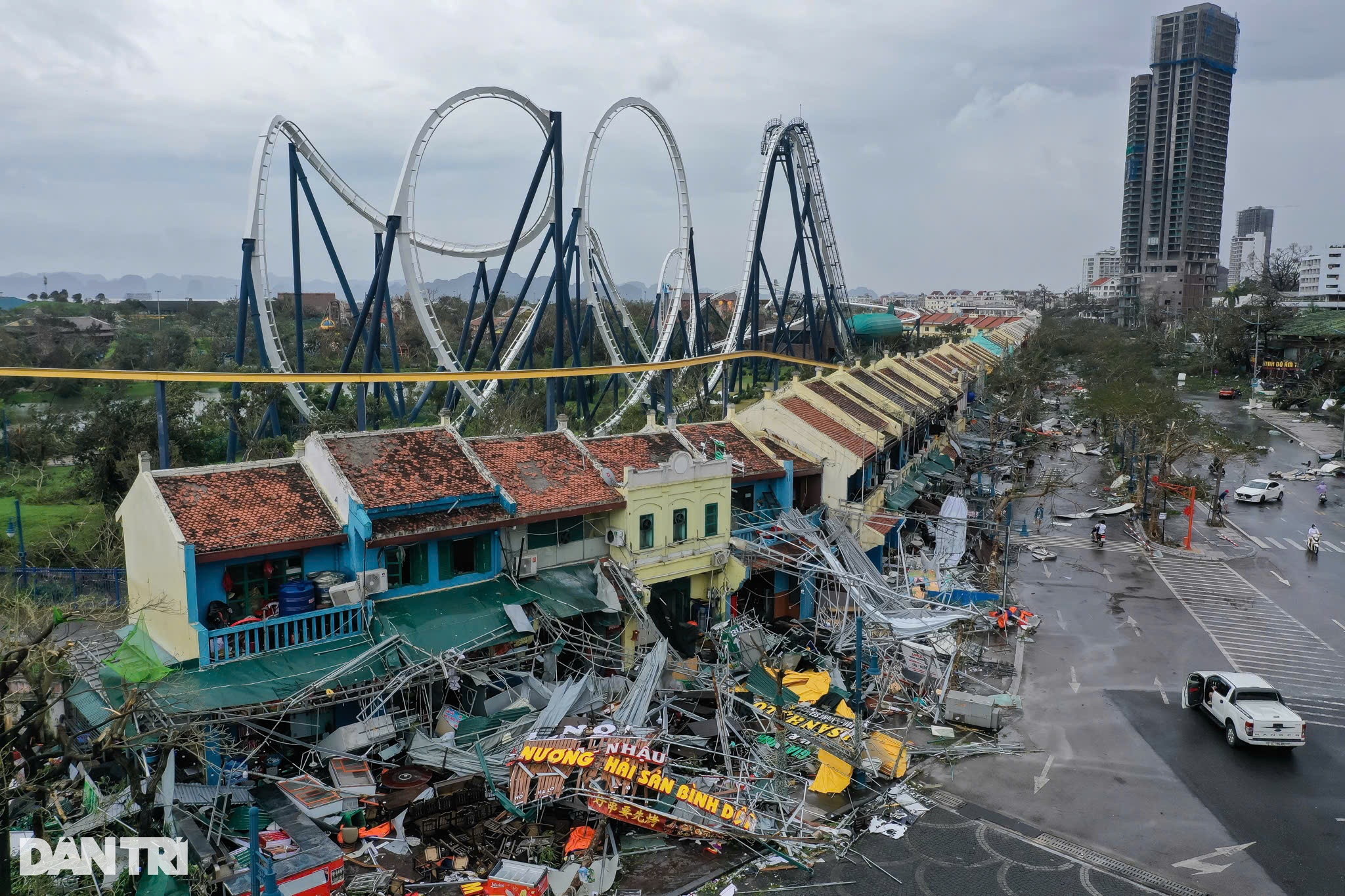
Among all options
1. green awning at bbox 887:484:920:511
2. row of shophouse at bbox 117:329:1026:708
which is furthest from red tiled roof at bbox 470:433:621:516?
green awning at bbox 887:484:920:511

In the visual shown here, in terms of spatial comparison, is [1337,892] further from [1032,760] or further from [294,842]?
[294,842]

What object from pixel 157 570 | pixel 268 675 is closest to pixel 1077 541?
pixel 268 675

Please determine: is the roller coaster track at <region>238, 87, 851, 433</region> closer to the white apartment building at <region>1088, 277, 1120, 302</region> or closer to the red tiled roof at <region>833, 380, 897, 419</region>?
the red tiled roof at <region>833, 380, 897, 419</region>

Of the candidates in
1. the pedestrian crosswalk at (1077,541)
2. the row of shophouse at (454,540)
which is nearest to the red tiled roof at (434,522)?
the row of shophouse at (454,540)

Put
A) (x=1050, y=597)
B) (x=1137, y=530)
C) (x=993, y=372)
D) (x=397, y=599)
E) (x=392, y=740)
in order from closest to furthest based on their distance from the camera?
1. (x=392, y=740)
2. (x=397, y=599)
3. (x=1050, y=597)
4. (x=1137, y=530)
5. (x=993, y=372)

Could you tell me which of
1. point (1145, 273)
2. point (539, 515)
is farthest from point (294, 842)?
point (1145, 273)

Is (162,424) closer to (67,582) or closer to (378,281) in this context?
(67,582)

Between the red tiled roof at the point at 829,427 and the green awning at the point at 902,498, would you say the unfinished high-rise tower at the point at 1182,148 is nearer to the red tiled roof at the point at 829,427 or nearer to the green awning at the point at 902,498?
the green awning at the point at 902,498
